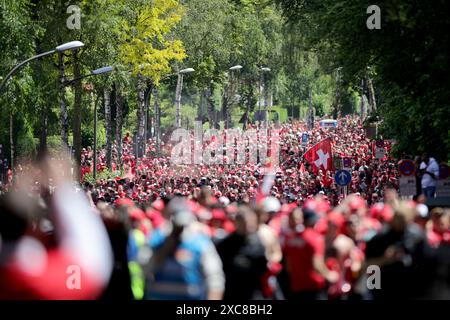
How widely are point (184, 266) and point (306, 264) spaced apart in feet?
6.08

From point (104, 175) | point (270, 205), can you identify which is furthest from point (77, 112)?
point (270, 205)

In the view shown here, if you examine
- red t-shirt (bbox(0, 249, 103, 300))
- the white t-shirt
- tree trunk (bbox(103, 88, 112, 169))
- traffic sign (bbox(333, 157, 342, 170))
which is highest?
tree trunk (bbox(103, 88, 112, 169))

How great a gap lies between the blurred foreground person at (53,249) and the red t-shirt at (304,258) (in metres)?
1.96

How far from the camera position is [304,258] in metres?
15.4

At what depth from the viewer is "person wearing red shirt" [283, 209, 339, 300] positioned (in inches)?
604

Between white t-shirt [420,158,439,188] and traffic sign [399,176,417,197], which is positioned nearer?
traffic sign [399,176,417,197]

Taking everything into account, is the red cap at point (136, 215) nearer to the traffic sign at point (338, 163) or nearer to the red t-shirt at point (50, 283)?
the red t-shirt at point (50, 283)

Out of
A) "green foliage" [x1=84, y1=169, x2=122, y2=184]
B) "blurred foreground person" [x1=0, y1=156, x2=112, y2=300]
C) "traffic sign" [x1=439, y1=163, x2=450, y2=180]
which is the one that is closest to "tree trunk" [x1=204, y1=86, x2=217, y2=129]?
"green foliage" [x1=84, y1=169, x2=122, y2=184]

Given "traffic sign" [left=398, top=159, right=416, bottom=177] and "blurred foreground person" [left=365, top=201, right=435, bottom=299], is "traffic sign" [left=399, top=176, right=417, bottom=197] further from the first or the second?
"blurred foreground person" [left=365, top=201, right=435, bottom=299]

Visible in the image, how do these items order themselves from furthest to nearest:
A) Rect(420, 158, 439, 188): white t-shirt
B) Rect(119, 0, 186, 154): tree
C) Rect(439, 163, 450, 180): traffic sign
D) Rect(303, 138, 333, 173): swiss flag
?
Rect(119, 0, 186, 154): tree
Rect(303, 138, 333, 173): swiss flag
Rect(420, 158, 439, 188): white t-shirt
Rect(439, 163, 450, 180): traffic sign

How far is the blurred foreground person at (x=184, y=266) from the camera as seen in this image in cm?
1395

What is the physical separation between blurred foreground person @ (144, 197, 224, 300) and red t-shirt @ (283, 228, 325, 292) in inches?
46.2

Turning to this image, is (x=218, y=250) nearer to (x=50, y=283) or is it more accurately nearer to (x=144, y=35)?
(x=50, y=283)

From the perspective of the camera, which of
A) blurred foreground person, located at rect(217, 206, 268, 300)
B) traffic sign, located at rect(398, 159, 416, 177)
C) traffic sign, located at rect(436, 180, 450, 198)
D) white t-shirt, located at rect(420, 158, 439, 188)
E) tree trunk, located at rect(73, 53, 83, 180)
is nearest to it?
blurred foreground person, located at rect(217, 206, 268, 300)
